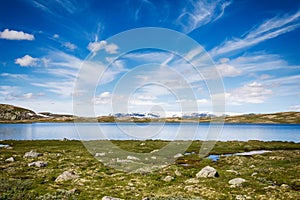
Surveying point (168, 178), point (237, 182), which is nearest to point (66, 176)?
point (168, 178)

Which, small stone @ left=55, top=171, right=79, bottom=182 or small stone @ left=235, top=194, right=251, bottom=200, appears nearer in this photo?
small stone @ left=235, top=194, right=251, bottom=200

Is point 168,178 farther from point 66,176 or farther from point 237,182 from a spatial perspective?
point 66,176

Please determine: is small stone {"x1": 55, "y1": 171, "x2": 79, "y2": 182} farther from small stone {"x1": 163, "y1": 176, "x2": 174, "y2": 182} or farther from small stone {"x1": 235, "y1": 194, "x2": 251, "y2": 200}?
small stone {"x1": 235, "y1": 194, "x2": 251, "y2": 200}

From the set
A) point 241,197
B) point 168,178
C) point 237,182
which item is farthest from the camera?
point 168,178

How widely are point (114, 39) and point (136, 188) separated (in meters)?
30.6

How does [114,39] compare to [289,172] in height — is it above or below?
above

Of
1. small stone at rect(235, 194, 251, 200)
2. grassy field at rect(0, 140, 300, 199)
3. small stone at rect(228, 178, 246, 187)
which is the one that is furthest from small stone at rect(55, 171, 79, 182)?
small stone at rect(235, 194, 251, 200)

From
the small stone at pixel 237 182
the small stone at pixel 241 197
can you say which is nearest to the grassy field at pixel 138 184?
the small stone at pixel 241 197

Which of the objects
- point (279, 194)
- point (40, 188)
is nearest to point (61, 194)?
point (40, 188)

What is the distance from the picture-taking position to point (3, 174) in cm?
3566

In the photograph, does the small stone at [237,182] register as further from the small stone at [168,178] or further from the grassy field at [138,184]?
the small stone at [168,178]

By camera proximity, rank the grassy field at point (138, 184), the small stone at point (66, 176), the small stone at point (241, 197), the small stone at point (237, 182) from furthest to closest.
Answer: the small stone at point (66, 176) < the small stone at point (237, 182) < the grassy field at point (138, 184) < the small stone at point (241, 197)

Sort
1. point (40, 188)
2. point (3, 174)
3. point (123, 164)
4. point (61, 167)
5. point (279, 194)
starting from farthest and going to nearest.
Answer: point (123, 164) → point (61, 167) → point (3, 174) → point (40, 188) → point (279, 194)

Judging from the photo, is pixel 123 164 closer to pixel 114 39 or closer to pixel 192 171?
pixel 192 171
